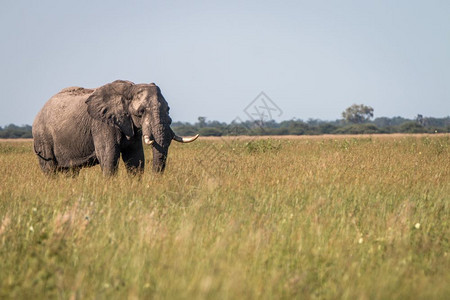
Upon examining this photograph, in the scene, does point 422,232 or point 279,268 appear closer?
point 279,268

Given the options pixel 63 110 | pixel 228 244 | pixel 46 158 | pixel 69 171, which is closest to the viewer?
pixel 228 244

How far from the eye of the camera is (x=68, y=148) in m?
10.6

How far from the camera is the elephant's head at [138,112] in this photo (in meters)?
9.02

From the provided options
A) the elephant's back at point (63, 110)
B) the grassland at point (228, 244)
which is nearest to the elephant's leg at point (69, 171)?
the elephant's back at point (63, 110)

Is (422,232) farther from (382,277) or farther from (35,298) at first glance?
(35,298)

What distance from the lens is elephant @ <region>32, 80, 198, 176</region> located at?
29.9 ft

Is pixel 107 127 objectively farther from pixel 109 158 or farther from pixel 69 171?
pixel 69 171

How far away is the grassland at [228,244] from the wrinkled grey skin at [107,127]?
4.70ft

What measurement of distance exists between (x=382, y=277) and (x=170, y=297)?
5.69 ft

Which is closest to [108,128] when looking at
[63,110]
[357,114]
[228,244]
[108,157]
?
[108,157]

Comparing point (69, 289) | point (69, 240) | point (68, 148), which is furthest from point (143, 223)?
point (68, 148)

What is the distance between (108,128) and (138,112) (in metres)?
0.71

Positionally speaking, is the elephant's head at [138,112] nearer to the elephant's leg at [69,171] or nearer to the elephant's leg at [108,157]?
the elephant's leg at [108,157]

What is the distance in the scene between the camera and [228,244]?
4.83m
